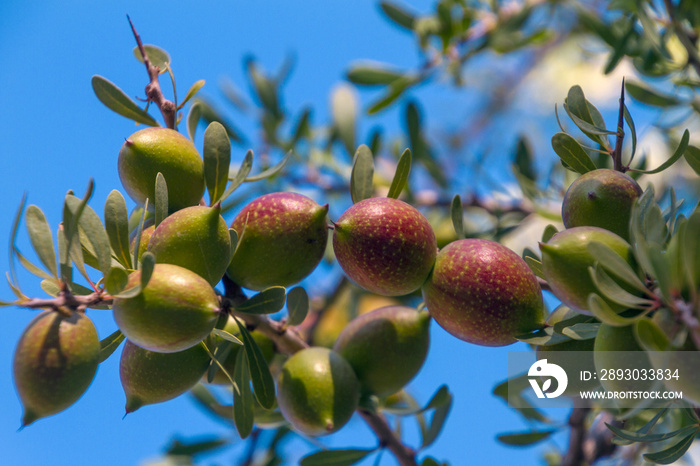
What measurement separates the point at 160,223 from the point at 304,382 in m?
0.49

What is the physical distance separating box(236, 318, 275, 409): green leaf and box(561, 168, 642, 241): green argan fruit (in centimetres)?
73

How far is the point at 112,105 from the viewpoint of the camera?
138cm

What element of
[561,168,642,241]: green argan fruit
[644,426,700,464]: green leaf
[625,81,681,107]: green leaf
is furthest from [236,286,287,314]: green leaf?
[625,81,681,107]: green leaf

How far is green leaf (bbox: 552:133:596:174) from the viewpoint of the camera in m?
1.21

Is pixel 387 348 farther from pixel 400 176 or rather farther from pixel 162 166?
pixel 162 166

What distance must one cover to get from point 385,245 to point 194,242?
0.37 m

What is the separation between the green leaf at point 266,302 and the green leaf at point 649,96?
1.38 meters

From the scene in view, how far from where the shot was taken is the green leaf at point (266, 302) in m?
1.14

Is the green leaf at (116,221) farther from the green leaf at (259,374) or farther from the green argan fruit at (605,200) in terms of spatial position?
the green argan fruit at (605,200)

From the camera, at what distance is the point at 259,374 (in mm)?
1236

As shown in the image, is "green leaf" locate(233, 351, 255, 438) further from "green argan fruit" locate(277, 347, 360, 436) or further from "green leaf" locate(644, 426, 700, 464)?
"green leaf" locate(644, 426, 700, 464)

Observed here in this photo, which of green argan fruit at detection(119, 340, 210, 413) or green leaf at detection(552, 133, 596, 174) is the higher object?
green leaf at detection(552, 133, 596, 174)

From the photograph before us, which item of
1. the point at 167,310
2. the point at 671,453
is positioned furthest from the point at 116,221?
the point at 671,453

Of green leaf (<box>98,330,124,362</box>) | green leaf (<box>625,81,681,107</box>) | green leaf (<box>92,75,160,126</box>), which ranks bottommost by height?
green leaf (<box>98,330,124,362</box>)
